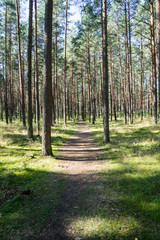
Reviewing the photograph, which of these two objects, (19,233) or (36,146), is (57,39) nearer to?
(36,146)

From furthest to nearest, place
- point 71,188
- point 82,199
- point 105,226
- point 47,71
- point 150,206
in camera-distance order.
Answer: point 47,71 < point 71,188 < point 82,199 < point 150,206 < point 105,226

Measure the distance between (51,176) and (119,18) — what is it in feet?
84.0

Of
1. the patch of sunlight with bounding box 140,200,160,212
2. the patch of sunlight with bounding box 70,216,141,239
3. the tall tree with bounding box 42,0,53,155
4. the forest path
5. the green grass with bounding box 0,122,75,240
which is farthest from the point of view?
the tall tree with bounding box 42,0,53,155

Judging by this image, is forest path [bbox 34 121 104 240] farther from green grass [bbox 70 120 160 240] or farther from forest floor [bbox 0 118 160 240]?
green grass [bbox 70 120 160 240]

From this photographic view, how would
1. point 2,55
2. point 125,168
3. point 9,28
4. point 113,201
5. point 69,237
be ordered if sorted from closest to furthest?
point 69,237 < point 113,201 < point 125,168 < point 9,28 < point 2,55

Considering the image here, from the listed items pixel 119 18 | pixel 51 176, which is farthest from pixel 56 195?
pixel 119 18

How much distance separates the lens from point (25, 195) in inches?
165

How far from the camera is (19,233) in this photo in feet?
9.61

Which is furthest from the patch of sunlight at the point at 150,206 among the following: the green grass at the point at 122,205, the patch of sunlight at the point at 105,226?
the patch of sunlight at the point at 105,226

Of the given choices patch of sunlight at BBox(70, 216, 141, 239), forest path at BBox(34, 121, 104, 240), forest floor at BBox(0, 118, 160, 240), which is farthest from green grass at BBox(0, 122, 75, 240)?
patch of sunlight at BBox(70, 216, 141, 239)

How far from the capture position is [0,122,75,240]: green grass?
313 cm

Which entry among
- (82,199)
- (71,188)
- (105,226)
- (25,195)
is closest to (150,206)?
(105,226)

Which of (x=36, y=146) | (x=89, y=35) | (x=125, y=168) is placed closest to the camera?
(x=125, y=168)

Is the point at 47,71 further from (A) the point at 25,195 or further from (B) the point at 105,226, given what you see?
(B) the point at 105,226
